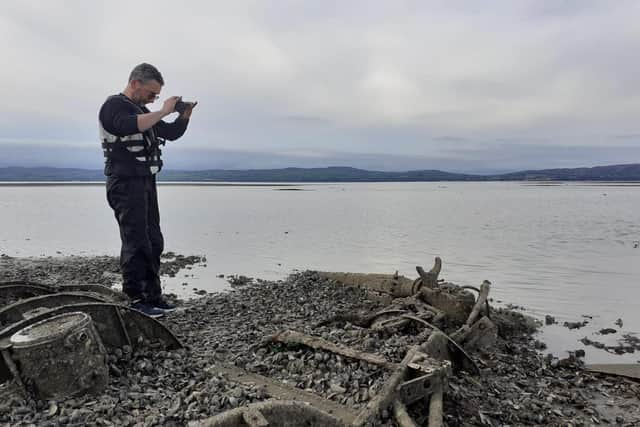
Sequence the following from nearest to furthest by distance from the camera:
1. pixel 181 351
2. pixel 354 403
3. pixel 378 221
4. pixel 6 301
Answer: pixel 354 403, pixel 181 351, pixel 6 301, pixel 378 221

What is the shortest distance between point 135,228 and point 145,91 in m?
2.13

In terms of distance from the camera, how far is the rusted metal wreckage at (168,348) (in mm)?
4289

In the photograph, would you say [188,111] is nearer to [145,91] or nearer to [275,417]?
[145,91]

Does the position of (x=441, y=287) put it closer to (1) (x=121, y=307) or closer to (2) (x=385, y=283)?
(2) (x=385, y=283)

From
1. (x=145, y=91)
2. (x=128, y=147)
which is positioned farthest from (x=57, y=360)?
(x=145, y=91)

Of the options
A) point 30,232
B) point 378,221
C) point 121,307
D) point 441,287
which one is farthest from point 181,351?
point 378,221

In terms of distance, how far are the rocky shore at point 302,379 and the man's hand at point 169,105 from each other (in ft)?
11.1

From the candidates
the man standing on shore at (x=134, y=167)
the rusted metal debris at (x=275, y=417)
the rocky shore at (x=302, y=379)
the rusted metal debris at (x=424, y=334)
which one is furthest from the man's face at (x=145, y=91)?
the rusted metal debris at (x=275, y=417)

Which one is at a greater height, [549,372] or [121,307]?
[121,307]

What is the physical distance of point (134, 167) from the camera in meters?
7.19

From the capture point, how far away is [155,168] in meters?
7.54

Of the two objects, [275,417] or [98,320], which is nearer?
[275,417]

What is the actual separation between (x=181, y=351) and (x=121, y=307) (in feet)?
3.16

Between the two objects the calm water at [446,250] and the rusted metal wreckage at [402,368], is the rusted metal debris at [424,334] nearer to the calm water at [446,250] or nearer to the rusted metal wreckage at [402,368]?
the rusted metal wreckage at [402,368]
